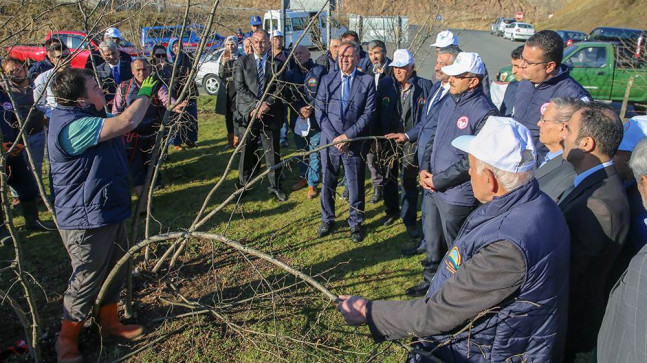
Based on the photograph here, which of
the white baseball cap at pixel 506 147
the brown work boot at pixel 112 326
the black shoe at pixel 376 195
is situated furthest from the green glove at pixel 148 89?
the black shoe at pixel 376 195

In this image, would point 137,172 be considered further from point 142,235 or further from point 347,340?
point 347,340

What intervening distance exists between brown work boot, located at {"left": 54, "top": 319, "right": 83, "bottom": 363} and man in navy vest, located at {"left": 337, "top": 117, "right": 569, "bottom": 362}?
86.8 inches

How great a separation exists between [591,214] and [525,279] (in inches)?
28.4

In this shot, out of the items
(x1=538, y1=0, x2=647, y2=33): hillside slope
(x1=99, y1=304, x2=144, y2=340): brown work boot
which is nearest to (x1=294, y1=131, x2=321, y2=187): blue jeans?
(x1=99, y1=304, x2=144, y2=340): brown work boot

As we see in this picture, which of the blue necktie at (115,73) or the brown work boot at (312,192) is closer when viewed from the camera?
the brown work boot at (312,192)

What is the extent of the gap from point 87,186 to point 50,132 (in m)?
0.41

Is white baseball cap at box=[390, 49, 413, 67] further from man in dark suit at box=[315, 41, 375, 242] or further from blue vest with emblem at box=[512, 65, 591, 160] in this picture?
blue vest with emblem at box=[512, 65, 591, 160]

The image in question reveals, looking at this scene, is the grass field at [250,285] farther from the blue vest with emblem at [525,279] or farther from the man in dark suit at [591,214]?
the man in dark suit at [591,214]

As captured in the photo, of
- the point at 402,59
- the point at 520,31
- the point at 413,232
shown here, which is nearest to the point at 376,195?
the point at 413,232

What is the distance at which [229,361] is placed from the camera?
3.23 m

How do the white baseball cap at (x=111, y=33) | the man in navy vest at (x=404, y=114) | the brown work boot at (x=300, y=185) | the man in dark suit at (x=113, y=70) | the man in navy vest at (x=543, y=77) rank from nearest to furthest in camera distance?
the man in navy vest at (x=543, y=77), the man in navy vest at (x=404, y=114), the white baseball cap at (x=111, y=33), the man in dark suit at (x=113, y=70), the brown work boot at (x=300, y=185)

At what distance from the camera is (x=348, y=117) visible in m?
4.82

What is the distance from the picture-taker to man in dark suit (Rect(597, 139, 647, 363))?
5.24 feet

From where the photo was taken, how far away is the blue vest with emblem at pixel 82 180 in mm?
2953
